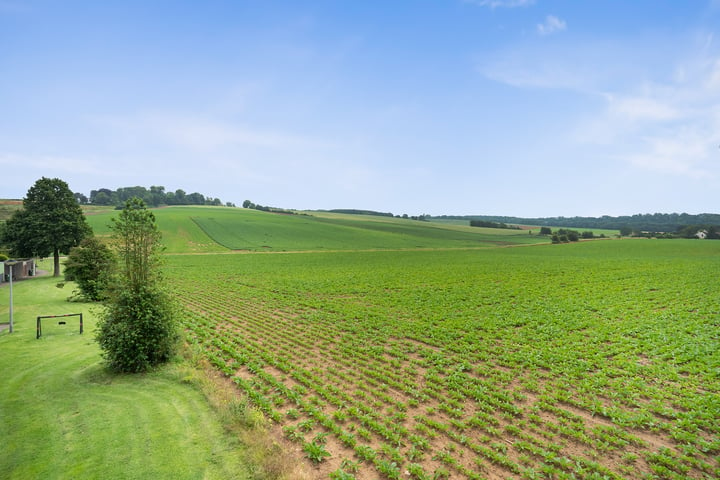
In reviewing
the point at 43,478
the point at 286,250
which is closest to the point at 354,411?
the point at 43,478

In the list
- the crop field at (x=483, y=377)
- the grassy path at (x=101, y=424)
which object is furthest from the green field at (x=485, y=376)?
the grassy path at (x=101, y=424)

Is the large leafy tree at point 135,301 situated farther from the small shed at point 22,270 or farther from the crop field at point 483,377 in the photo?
the small shed at point 22,270

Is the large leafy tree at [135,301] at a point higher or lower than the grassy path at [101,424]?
higher

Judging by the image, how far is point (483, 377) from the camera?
12352 millimetres

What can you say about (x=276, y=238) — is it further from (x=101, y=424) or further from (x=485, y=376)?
(x=101, y=424)

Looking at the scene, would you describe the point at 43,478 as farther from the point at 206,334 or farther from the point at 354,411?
the point at 206,334

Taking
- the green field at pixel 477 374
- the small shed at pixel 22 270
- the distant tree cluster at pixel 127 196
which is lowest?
the small shed at pixel 22 270

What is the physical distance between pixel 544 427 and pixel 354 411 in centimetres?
536

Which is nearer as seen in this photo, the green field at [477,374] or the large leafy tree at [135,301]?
the green field at [477,374]

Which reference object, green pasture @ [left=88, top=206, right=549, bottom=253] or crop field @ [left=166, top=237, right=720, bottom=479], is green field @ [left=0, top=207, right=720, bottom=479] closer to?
crop field @ [left=166, top=237, right=720, bottom=479]

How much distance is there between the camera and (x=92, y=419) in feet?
28.3

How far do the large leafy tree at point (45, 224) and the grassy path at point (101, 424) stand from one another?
105 feet

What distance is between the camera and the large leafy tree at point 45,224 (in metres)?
37.5

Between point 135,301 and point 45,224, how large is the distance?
38.7 m
